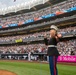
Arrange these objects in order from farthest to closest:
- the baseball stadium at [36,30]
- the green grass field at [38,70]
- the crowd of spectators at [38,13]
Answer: the crowd of spectators at [38,13] → the baseball stadium at [36,30] → the green grass field at [38,70]

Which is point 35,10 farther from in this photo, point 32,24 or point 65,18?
point 65,18

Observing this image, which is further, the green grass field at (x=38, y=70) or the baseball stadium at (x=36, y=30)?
the baseball stadium at (x=36, y=30)

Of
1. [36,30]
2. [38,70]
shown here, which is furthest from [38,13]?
[38,70]

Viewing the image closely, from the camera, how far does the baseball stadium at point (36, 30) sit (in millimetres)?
31619

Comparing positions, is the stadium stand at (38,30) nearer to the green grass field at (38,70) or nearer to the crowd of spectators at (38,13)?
the crowd of spectators at (38,13)

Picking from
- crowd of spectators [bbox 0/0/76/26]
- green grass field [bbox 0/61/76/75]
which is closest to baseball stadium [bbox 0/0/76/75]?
crowd of spectators [bbox 0/0/76/26]

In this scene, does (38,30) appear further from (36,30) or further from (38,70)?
(38,70)

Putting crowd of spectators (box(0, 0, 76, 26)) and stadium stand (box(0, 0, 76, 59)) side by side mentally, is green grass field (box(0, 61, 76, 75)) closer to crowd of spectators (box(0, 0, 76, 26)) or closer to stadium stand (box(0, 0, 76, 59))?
stadium stand (box(0, 0, 76, 59))

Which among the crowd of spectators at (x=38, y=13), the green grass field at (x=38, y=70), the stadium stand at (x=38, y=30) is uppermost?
the crowd of spectators at (x=38, y=13)

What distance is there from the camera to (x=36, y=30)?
166 feet

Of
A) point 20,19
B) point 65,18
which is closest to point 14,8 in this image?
point 20,19

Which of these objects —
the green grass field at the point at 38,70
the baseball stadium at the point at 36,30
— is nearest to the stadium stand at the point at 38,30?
the baseball stadium at the point at 36,30

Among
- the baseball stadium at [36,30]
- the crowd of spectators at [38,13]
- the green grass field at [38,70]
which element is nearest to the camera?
the green grass field at [38,70]

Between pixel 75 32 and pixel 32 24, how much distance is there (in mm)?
20084
